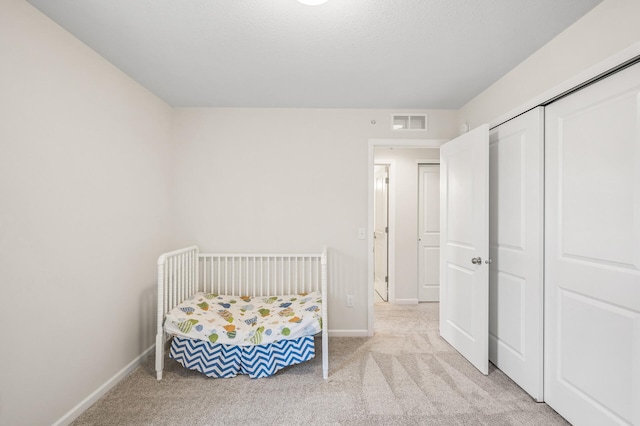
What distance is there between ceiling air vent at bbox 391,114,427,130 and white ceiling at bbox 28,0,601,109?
0.44 meters

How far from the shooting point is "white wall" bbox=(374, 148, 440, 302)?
14.0 ft

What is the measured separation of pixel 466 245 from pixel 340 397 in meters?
1.59

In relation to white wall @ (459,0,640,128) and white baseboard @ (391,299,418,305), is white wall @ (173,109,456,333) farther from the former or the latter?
white baseboard @ (391,299,418,305)

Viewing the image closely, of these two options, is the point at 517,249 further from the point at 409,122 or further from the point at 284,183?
the point at 284,183

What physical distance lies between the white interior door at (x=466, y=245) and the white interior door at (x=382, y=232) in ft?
4.94

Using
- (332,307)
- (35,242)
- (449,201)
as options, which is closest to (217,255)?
(332,307)

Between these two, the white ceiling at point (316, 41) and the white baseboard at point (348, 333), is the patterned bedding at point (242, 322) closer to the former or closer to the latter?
the white baseboard at point (348, 333)

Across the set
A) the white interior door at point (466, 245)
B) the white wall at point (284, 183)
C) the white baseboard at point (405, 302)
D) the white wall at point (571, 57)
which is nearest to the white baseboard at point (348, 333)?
the white wall at point (284, 183)

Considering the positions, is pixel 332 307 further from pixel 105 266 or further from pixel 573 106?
pixel 573 106

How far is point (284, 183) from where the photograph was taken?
313 centimetres

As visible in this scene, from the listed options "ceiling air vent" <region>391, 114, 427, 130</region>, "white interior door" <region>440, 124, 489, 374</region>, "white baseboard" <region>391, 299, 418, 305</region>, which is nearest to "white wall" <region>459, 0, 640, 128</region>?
"white interior door" <region>440, 124, 489, 374</region>

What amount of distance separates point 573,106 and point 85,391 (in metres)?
3.52

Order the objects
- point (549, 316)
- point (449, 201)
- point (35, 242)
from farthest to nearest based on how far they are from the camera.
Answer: point (449, 201) < point (549, 316) < point (35, 242)

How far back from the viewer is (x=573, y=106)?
1763 millimetres
